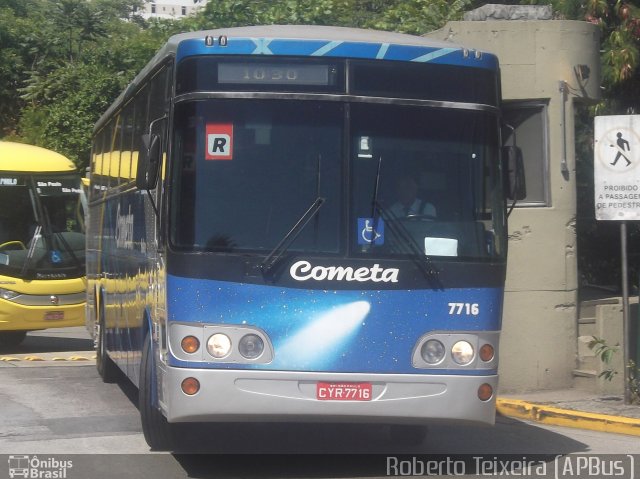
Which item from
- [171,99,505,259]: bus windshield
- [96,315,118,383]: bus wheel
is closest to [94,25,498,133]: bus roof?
[171,99,505,259]: bus windshield

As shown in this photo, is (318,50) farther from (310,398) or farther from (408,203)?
(310,398)

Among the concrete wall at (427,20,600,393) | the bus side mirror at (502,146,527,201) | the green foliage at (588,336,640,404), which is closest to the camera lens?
the bus side mirror at (502,146,527,201)

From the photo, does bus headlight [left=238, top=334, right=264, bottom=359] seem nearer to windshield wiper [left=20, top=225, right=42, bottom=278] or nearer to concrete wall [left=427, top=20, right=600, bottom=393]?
concrete wall [left=427, top=20, right=600, bottom=393]

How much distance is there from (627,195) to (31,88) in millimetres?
25344

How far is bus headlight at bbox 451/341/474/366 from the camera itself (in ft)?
26.4

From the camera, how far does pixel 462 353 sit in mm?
8078

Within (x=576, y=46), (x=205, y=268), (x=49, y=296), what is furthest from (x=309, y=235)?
(x=49, y=296)

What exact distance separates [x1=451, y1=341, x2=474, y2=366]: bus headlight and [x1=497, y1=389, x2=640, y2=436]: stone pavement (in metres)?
3.27

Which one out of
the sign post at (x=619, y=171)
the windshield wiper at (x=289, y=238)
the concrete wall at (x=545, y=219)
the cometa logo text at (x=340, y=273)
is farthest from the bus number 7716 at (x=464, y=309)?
the concrete wall at (x=545, y=219)

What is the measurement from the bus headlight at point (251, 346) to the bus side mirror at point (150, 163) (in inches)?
50.3

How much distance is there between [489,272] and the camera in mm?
8195

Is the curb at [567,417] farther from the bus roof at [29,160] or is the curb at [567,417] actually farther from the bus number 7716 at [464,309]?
the bus roof at [29,160]

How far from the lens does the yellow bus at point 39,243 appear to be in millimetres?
17078

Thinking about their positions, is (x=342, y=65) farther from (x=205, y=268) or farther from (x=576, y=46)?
(x=576, y=46)
